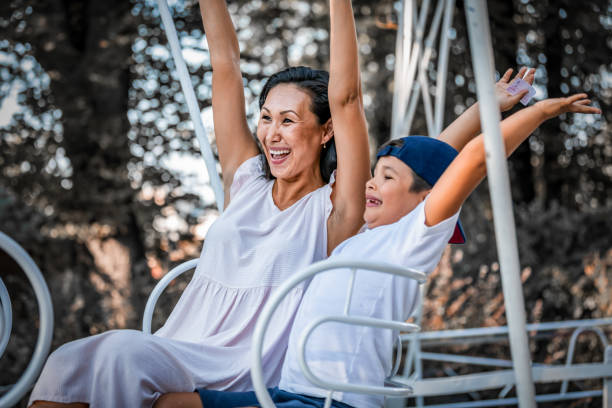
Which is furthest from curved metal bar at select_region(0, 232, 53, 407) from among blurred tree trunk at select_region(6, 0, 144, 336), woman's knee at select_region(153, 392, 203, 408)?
blurred tree trunk at select_region(6, 0, 144, 336)

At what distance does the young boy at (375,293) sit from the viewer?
4.22ft

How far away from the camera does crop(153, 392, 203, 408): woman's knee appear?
4.43 ft

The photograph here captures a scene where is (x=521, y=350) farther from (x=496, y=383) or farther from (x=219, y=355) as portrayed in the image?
(x=496, y=383)

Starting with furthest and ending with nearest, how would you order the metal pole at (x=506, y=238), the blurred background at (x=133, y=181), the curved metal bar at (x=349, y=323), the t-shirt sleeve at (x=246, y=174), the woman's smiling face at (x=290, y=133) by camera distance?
the blurred background at (x=133, y=181) → the t-shirt sleeve at (x=246, y=174) → the woman's smiling face at (x=290, y=133) → the curved metal bar at (x=349, y=323) → the metal pole at (x=506, y=238)

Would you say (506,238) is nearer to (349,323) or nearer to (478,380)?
(349,323)

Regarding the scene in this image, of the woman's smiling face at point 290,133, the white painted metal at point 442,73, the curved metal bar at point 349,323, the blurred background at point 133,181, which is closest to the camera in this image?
the curved metal bar at point 349,323

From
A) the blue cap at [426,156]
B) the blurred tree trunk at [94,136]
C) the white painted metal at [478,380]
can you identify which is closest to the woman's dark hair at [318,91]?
the blue cap at [426,156]

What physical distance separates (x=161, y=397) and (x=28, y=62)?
4595 millimetres

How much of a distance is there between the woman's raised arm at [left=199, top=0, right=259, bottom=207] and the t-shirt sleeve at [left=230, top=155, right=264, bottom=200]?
4cm

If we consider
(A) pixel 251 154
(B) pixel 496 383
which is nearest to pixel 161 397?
(A) pixel 251 154

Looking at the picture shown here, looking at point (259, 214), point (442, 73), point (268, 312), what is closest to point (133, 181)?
point (442, 73)

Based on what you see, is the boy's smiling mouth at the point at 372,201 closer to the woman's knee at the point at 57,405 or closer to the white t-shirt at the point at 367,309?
the white t-shirt at the point at 367,309

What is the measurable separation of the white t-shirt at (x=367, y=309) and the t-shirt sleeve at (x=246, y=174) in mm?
564

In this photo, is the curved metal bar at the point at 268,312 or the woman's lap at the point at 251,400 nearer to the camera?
the curved metal bar at the point at 268,312
